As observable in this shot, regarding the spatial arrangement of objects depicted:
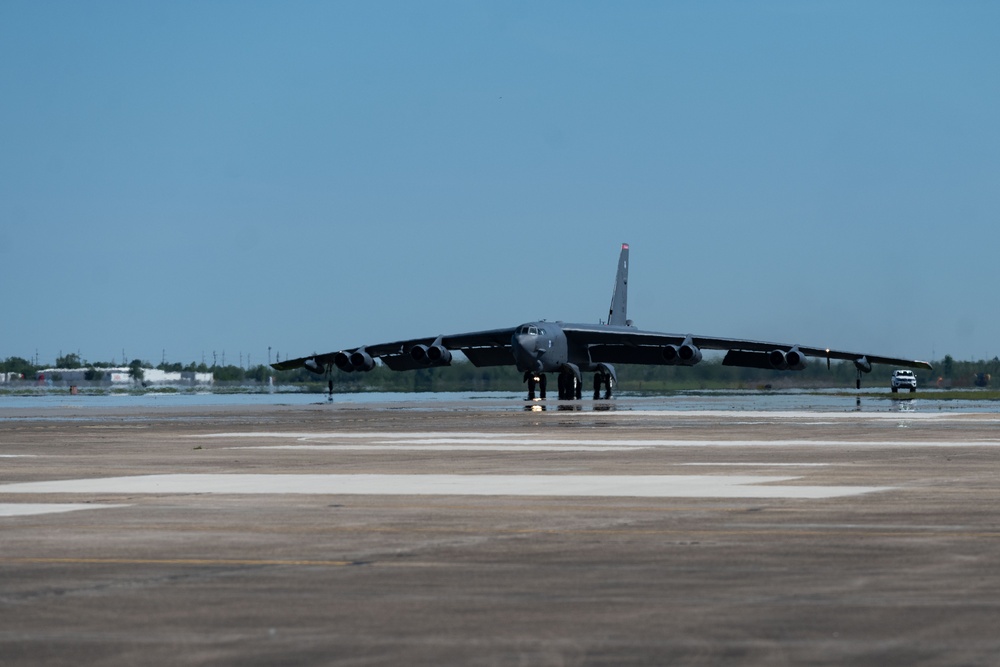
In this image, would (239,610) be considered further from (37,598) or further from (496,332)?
(496,332)

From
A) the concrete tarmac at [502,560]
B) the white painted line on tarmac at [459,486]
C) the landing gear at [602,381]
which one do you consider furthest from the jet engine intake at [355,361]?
the white painted line on tarmac at [459,486]

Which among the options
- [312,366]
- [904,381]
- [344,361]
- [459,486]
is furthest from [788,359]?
[459,486]

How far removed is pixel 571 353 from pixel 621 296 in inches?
434

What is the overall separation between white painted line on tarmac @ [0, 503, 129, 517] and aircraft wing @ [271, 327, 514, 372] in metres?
55.9

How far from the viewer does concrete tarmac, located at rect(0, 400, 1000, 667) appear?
7.29 meters

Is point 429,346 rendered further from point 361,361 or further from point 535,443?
point 535,443

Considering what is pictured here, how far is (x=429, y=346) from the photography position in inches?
2889

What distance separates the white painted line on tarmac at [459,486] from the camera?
16.4 m

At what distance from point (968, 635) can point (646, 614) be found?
1.59 metres

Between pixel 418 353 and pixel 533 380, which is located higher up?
pixel 418 353

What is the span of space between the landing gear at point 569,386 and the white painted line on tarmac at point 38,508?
195 ft

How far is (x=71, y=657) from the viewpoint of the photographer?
7.00 m

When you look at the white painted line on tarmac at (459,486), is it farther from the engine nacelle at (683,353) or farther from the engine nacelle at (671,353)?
the engine nacelle at (671,353)

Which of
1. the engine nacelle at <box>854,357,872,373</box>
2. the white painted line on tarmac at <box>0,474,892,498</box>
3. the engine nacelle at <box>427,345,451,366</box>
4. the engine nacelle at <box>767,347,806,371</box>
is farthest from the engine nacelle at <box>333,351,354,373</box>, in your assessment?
the white painted line on tarmac at <box>0,474,892,498</box>
